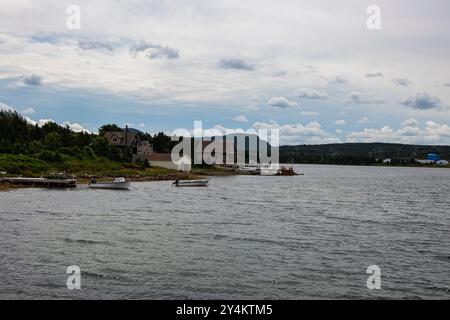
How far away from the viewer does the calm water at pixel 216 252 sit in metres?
23.1

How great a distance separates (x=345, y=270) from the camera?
27.2 meters

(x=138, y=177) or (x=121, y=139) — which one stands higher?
(x=121, y=139)

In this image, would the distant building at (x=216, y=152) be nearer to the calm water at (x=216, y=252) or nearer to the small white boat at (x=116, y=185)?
the small white boat at (x=116, y=185)

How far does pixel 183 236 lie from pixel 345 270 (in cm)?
1296

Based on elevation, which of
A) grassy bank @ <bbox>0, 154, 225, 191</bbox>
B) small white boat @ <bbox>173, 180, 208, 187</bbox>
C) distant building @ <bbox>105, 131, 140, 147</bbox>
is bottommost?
small white boat @ <bbox>173, 180, 208, 187</bbox>

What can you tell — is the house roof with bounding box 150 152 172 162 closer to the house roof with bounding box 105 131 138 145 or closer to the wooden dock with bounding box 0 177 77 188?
the house roof with bounding box 105 131 138 145

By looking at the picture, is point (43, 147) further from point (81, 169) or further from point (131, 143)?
point (131, 143)

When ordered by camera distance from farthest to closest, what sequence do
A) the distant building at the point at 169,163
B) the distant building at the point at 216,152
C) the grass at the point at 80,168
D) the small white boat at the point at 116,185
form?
1. the distant building at the point at 216,152
2. the distant building at the point at 169,163
3. the grass at the point at 80,168
4. the small white boat at the point at 116,185

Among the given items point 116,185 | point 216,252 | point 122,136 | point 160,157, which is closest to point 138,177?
Answer: point 116,185

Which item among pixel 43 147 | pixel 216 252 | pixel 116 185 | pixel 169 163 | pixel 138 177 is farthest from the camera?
pixel 169 163

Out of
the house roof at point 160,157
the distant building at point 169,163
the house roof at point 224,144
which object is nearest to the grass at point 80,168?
the distant building at point 169,163

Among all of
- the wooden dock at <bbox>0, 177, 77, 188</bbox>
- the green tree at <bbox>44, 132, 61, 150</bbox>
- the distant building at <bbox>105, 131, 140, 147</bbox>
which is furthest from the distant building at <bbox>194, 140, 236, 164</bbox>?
the wooden dock at <bbox>0, 177, 77, 188</bbox>

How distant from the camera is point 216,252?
30.8 meters

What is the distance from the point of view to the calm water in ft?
75.8
